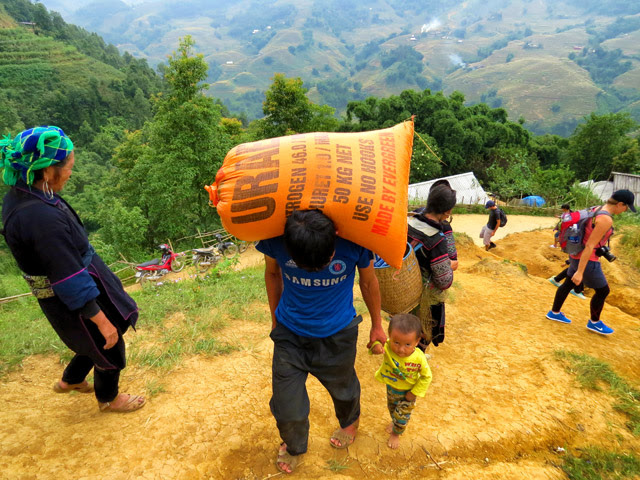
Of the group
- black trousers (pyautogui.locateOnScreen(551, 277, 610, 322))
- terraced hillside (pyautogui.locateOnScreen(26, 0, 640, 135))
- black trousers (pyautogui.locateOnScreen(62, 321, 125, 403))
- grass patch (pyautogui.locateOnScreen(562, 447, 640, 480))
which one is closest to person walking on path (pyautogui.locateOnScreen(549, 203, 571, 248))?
black trousers (pyautogui.locateOnScreen(551, 277, 610, 322))

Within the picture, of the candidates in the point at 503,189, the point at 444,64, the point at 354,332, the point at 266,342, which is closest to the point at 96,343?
the point at 354,332

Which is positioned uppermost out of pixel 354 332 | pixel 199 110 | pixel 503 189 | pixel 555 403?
pixel 199 110

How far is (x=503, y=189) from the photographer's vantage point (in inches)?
794

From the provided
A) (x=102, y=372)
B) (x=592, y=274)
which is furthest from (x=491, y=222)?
(x=102, y=372)

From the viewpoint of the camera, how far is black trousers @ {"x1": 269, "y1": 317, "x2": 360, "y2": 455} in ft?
6.29

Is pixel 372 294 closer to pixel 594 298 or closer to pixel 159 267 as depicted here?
pixel 594 298

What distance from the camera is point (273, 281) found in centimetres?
214

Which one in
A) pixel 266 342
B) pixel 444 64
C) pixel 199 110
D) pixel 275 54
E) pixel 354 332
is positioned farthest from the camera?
pixel 275 54

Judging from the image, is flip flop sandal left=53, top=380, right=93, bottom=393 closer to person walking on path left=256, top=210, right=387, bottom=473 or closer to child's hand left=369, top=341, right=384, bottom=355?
person walking on path left=256, top=210, right=387, bottom=473

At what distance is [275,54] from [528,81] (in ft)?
326

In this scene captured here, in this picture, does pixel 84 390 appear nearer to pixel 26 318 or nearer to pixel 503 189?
pixel 26 318

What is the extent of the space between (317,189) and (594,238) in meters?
3.15

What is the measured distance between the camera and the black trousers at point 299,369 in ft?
6.29

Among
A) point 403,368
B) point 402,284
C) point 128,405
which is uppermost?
point 402,284
